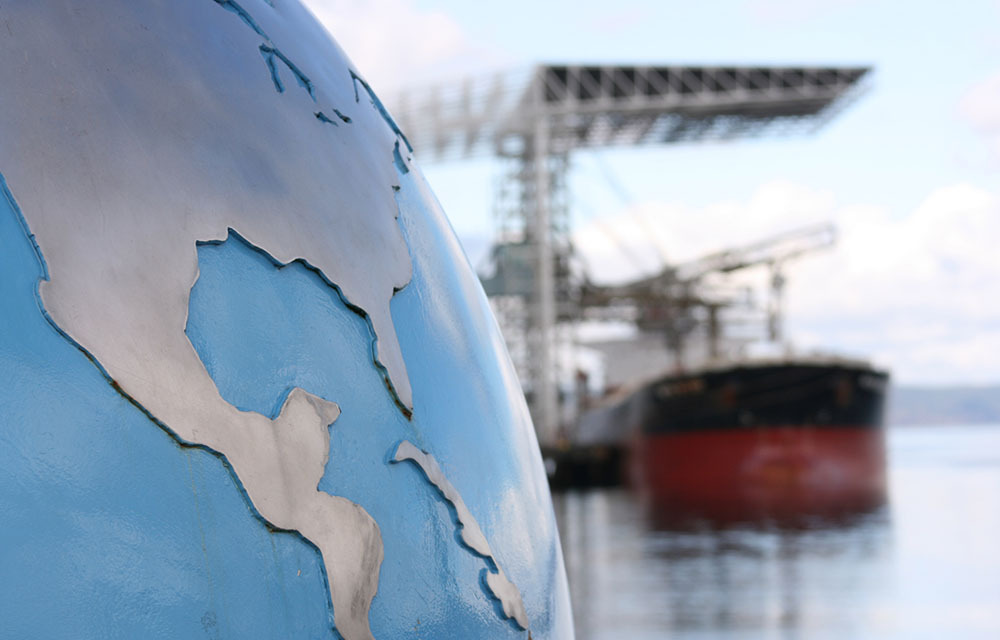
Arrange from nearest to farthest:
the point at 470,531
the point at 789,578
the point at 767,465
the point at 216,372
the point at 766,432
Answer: the point at 216,372 → the point at 470,531 → the point at 789,578 → the point at 767,465 → the point at 766,432

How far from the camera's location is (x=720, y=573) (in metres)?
11.6

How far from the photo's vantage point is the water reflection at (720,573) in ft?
28.7

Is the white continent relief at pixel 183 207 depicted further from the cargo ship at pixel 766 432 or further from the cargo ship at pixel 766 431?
the cargo ship at pixel 766 432

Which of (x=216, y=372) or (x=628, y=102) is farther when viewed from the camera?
(x=628, y=102)

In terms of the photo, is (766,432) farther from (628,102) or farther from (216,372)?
(216,372)

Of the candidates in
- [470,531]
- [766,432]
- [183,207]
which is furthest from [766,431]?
[183,207]

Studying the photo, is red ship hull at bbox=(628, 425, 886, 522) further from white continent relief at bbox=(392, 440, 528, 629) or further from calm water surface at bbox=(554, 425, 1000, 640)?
white continent relief at bbox=(392, 440, 528, 629)

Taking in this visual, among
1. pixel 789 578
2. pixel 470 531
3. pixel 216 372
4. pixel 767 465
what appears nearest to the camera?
pixel 216 372

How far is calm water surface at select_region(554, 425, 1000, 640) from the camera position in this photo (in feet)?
28.3

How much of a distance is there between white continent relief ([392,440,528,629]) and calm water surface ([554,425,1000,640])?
714 centimetres

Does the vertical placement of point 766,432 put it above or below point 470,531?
below

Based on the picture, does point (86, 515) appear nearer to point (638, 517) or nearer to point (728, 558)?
point (728, 558)

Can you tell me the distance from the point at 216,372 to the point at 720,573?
1117 centimetres

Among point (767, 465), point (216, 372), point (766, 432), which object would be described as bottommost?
point (767, 465)
